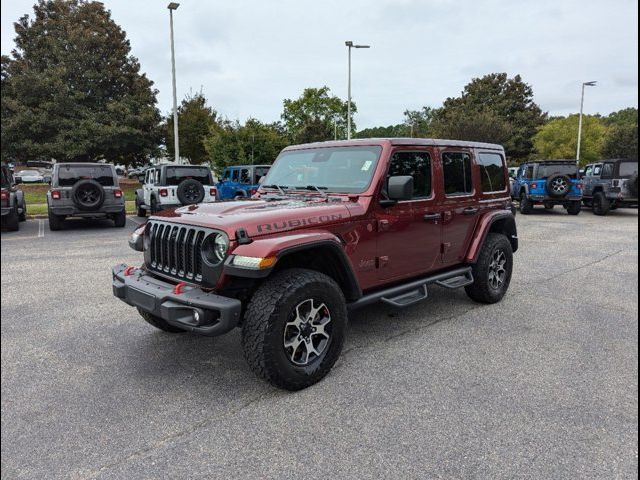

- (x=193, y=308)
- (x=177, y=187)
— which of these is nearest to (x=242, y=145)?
(x=177, y=187)

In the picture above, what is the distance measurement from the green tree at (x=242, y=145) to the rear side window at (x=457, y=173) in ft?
60.9

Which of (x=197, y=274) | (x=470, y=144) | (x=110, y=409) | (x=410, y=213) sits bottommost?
(x=110, y=409)

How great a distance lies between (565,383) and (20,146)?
2470cm

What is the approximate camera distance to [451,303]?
541cm

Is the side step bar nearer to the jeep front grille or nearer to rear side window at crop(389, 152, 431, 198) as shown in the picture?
rear side window at crop(389, 152, 431, 198)

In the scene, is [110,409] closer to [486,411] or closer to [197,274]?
[197,274]

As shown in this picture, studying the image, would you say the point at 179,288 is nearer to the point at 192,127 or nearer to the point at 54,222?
the point at 54,222

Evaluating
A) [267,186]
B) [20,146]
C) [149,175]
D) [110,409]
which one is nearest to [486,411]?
[110,409]

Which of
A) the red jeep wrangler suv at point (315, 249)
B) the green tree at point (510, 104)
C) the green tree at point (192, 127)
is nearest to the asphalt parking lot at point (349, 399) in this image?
the red jeep wrangler suv at point (315, 249)

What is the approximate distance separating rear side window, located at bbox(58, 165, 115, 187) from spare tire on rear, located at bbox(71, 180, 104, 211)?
2.15 ft

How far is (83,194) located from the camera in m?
11.4

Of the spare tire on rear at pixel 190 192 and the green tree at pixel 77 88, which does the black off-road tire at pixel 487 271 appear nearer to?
the spare tire on rear at pixel 190 192

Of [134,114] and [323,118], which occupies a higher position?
[323,118]

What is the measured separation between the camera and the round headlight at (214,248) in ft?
10.4
